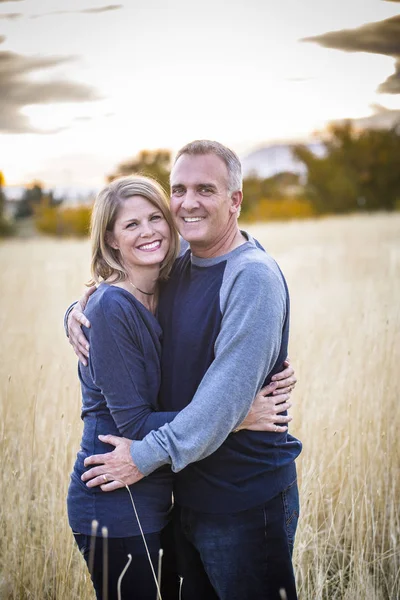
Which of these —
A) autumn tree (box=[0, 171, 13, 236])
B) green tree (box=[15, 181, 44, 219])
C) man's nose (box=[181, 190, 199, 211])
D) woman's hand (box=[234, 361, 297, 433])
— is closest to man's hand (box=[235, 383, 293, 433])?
woman's hand (box=[234, 361, 297, 433])

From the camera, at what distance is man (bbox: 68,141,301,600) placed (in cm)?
195

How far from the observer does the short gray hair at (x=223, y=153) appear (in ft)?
7.41

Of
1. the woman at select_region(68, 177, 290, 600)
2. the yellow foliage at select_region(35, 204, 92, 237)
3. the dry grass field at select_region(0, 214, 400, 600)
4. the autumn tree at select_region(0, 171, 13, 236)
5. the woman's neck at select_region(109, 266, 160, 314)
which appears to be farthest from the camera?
the yellow foliage at select_region(35, 204, 92, 237)

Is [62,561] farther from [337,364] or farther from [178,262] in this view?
[337,364]

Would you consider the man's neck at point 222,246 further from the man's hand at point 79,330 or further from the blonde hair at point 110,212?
the man's hand at point 79,330

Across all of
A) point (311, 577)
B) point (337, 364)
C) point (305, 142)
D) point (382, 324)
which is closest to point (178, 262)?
point (311, 577)

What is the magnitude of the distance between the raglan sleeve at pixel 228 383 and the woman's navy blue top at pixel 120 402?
0.11 m

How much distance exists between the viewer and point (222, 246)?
2.27 m

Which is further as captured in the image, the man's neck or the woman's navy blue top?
the man's neck

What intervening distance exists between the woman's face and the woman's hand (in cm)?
71

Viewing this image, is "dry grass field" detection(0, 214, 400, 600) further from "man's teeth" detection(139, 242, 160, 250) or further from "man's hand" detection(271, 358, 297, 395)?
"man's teeth" detection(139, 242, 160, 250)

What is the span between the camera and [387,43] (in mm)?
4789

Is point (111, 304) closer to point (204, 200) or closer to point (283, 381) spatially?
point (204, 200)

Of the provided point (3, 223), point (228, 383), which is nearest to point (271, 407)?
point (228, 383)
